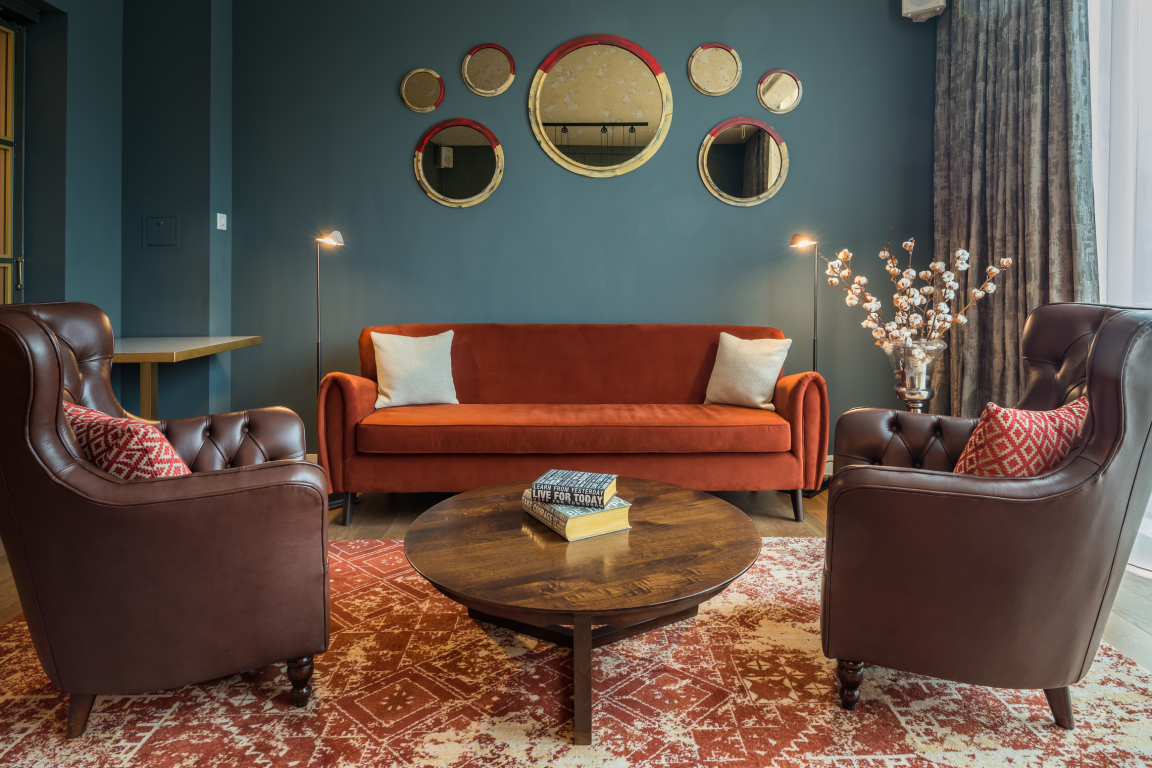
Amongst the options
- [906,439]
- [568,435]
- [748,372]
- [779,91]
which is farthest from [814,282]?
[906,439]

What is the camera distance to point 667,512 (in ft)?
5.89

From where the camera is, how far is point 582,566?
144cm

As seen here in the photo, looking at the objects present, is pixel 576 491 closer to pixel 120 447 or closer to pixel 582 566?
pixel 582 566

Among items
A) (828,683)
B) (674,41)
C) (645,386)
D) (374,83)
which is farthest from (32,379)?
(674,41)

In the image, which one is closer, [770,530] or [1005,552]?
[1005,552]

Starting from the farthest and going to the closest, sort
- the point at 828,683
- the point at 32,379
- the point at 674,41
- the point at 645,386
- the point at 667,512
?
the point at 674,41 < the point at 645,386 < the point at 667,512 < the point at 828,683 < the point at 32,379

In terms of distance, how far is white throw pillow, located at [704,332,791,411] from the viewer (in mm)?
3131

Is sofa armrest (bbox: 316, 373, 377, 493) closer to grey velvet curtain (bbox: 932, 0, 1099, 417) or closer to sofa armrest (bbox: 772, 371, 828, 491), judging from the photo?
sofa armrest (bbox: 772, 371, 828, 491)

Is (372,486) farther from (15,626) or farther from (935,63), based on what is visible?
(935,63)

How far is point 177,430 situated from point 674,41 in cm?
330

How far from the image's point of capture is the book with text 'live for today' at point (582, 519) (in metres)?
1.59

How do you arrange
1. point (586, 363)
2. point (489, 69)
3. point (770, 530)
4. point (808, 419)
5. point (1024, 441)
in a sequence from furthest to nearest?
1. point (489, 69)
2. point (586, 363)
3. point (808, 419)
4. point (770, 530)
5. point (1024, 441)

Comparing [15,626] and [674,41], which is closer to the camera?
[15,626]

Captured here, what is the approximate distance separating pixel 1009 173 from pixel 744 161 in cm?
132
